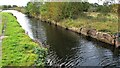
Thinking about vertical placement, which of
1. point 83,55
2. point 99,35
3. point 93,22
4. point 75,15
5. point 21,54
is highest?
point 75,15

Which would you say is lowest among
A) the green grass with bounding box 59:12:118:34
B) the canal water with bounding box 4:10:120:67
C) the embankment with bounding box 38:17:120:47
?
the canal water with bounding box 4:10:120:67

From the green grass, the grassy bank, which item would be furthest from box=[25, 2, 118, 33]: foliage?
the grassy bank

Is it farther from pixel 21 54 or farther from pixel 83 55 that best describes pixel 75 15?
pixel 21 54

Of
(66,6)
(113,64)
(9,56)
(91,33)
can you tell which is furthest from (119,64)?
(66,6)

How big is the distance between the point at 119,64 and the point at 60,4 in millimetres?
47353

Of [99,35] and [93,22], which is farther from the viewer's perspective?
[93,22]

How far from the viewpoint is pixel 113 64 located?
2927cm

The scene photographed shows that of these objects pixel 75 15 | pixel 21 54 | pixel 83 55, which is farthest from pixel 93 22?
pixel 21 54

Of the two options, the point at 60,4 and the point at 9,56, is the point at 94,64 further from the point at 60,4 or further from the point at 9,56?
the point at 60,4

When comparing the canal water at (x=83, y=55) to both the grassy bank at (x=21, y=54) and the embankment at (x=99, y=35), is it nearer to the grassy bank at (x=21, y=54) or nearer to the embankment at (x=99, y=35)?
the embankment at (x=99, y=35)

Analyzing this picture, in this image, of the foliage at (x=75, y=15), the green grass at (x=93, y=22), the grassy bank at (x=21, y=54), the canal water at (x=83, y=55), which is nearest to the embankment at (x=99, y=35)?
the canal water at (x=83, y=55)

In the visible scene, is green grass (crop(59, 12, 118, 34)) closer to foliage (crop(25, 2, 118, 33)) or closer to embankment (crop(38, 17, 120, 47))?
foliage (crop(25, 2, 118, 33))

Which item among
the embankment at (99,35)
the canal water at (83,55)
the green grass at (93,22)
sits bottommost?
the canal water at (83,55)

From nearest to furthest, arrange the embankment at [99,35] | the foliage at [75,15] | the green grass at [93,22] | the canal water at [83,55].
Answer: the canal water at [83,55]
the embankment at [99,35]
the green grass at [93,22]
the foliage at [75,15]
